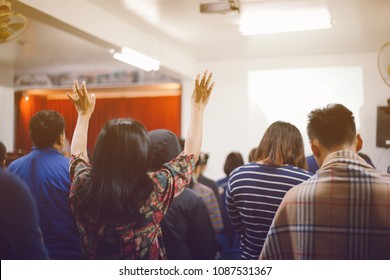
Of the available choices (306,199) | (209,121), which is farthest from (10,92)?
(209,121)

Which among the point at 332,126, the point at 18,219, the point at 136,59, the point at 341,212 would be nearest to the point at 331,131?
the point at 332,126

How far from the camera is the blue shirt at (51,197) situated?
5.16 feet

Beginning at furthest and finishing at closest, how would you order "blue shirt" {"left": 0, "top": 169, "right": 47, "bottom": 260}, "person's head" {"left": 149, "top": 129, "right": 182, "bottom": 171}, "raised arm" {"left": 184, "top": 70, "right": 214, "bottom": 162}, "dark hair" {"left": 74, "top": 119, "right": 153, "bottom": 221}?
"person's head" {"left": 149, "top": 129, "right": 182, "bottom": 171} < "raised arm" {"left": 184, "top": 70, "right": 214, "bottom": 162} < "dark hair" {"left": 74, "top": 119, "right": 153, "bottom": 221} < "blue shirt" {"left": 0, "top": 169, "right": 47, "bottom": 260}

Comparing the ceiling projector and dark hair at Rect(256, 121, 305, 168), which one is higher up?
the ceiling projector

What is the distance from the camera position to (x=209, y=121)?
141 inches

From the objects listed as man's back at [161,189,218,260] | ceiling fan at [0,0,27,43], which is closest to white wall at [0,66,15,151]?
ceiling fan at [0,0,27,43]

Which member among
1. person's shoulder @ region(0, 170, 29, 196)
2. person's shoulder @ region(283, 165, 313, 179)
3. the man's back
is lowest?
the man's back

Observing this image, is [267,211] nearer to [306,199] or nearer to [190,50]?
[306,199]

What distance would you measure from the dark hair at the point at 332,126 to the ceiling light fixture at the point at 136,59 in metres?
2.88

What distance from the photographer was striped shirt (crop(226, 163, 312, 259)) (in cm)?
151

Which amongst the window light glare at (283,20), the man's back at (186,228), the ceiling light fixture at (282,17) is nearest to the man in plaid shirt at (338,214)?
the man's back at (186,228)

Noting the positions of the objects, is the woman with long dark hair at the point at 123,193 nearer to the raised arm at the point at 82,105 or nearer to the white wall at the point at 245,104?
the raised arm at the point at 82,105

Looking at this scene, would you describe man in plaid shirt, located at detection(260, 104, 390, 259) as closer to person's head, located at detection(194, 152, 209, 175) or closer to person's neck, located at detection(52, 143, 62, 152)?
person's neck, located at detection(52, 143, 62, 152)
